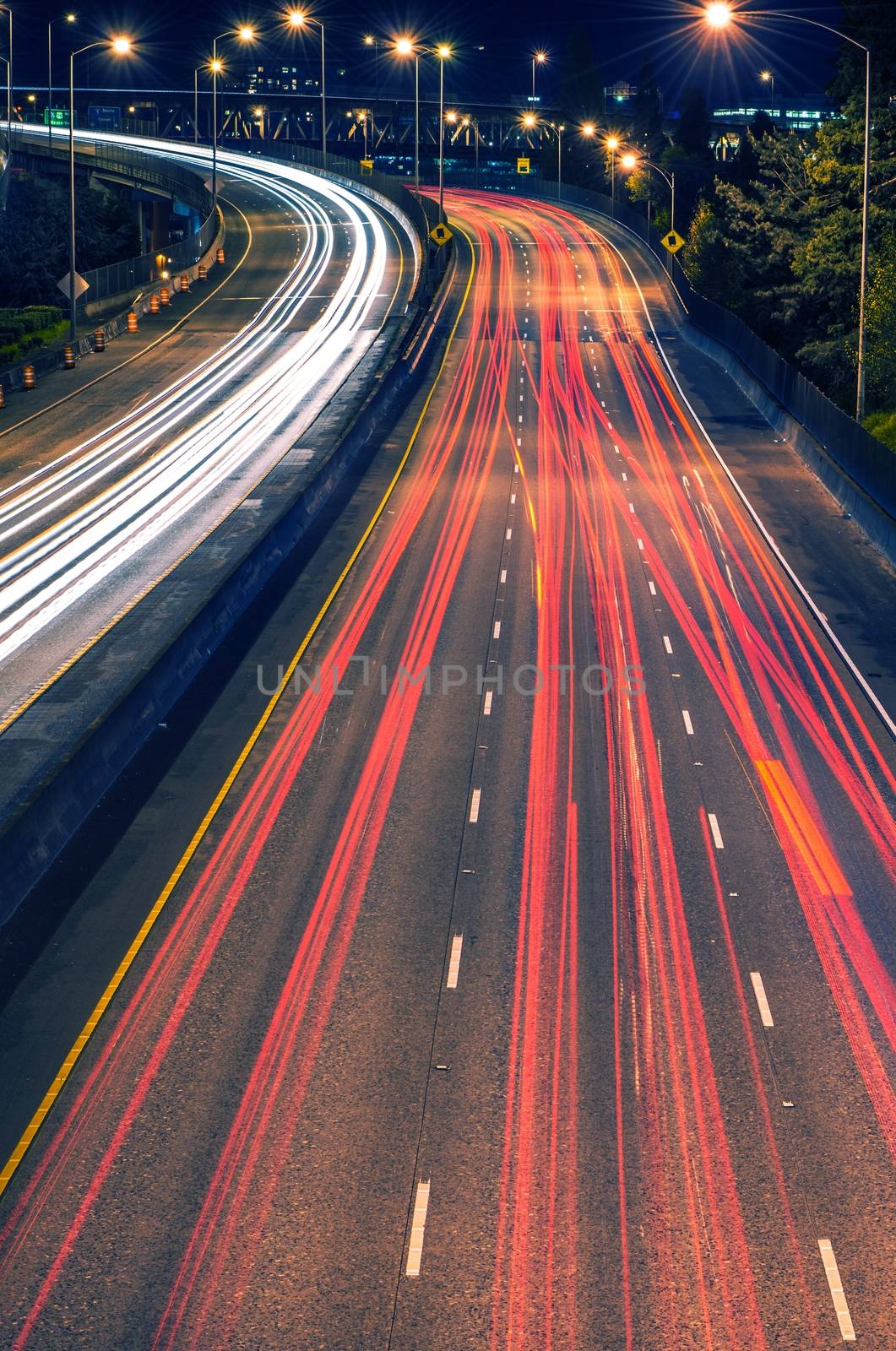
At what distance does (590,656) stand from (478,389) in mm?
31587

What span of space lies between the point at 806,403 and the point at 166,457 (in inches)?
810

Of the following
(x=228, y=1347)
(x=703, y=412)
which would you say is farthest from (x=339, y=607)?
(x=703, y=412)

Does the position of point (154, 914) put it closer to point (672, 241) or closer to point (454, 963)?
point (454, 963)

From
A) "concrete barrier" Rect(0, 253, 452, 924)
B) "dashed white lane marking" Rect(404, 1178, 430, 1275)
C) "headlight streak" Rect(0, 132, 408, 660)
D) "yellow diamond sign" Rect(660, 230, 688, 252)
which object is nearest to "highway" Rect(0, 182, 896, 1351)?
"dashed white lane marking" Rect(404, 1178, 430, 1275)

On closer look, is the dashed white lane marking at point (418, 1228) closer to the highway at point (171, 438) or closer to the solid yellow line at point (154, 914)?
the solid yellow line at point (154, 914)

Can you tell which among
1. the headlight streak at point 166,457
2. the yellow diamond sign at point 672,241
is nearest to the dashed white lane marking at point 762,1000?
the headlight streak at point 166,457

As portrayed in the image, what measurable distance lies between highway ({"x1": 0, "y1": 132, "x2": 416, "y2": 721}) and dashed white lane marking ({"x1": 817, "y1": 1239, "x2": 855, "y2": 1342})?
16786mm

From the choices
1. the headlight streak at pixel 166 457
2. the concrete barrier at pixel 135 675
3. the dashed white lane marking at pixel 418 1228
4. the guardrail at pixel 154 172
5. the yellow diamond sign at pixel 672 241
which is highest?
the guardrail at pixel 154 172

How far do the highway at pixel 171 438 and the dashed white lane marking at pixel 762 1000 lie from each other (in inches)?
533

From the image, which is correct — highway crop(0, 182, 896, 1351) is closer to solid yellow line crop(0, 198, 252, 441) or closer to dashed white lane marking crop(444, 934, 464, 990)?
dashed white lane marking crop(444, 934, 464, 990)

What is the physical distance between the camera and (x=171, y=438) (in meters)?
50.6

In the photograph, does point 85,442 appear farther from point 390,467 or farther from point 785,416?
point 785,416

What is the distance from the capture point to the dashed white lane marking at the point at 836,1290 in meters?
11.7

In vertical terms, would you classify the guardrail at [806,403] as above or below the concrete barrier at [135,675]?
above
